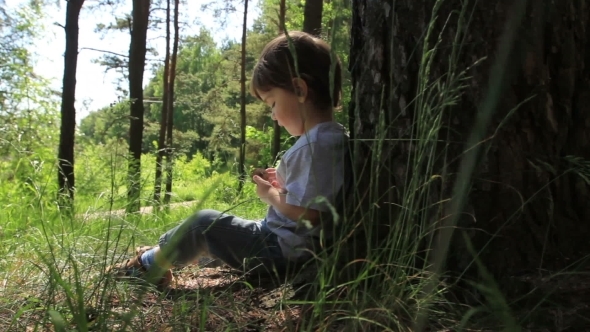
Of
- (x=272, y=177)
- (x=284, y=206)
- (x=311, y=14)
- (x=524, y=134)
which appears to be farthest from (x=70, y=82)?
(x=524, y=134)

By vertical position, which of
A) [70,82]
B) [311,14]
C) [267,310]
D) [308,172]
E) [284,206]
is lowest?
[267,310]

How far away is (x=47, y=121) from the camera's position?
13.0 meters

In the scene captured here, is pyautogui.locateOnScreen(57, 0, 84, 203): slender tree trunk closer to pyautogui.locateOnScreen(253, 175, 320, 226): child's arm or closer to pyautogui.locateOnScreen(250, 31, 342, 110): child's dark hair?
pyautogui.locateOnScreen(250, 31, 342, 110): child's dark hair

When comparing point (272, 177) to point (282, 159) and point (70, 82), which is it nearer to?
point (282, 159)

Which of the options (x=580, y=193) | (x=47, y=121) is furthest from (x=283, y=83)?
(x=47, y=121)

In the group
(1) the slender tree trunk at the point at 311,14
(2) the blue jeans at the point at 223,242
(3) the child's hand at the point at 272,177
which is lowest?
(2) the blue jeans at the point at 223,242

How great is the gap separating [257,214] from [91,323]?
6.49 ft

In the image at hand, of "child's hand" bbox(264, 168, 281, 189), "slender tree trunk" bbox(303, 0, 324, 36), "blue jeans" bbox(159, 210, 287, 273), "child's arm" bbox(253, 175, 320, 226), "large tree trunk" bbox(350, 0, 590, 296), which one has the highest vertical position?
"slender tree trunk" bbox(303, 0, 324, 36)

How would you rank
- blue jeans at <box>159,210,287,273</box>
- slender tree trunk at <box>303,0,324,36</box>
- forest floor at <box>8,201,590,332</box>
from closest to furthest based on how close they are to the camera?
forest floor at <box>8,201,590,332</box>
blue jeans at <box>159,210,287,273</box>
slender tree trunk at <box>303,0,324,36</box>

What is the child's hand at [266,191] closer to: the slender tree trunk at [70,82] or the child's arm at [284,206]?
the child's arm at [284,206]

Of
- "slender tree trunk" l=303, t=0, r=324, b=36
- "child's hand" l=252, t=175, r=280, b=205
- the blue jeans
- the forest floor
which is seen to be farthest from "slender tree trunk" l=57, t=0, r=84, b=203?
the forest floor

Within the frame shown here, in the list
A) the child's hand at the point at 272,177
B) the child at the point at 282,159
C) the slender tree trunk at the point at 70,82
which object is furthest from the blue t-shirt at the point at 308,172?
the slender tree trunk at the point at 70,82

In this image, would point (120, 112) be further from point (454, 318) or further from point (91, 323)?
point (454, 318)

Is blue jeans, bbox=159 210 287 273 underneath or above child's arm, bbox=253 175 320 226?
underneath
